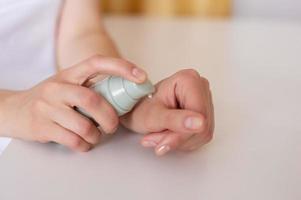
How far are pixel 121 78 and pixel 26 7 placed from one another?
397 millimetres

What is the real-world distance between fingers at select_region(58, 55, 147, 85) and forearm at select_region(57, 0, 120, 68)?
25cm

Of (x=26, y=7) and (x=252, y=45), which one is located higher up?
(x=26, y=7)

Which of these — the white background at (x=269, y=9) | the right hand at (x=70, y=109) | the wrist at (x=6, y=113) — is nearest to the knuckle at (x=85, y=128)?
the right hand at (x=70, y=109)

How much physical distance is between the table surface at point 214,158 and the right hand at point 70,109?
0.09ft

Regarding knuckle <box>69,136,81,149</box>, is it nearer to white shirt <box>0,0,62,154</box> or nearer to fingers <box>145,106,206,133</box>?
fingers <box>145,106,206,133</box>

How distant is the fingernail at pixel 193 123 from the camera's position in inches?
24.0

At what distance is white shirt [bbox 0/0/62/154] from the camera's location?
931 millimetres

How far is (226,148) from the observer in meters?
0.71

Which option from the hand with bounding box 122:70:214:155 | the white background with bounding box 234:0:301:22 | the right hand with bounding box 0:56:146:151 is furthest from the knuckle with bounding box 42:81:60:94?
the white background with bounding box 234:0:301:22

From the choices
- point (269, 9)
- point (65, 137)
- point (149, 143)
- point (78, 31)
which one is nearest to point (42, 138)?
point (65, 137)

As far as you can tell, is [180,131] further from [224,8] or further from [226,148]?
[224,8]

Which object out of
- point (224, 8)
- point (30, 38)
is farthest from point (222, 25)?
point (30, 38)

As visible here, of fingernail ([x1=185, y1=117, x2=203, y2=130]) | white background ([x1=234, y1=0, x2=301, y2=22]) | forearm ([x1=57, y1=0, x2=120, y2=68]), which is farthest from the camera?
white background ([x1=234, y1=0, x2=301, y2=22])

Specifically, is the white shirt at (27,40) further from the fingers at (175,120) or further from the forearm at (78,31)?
→ the fingers at (175,120)
